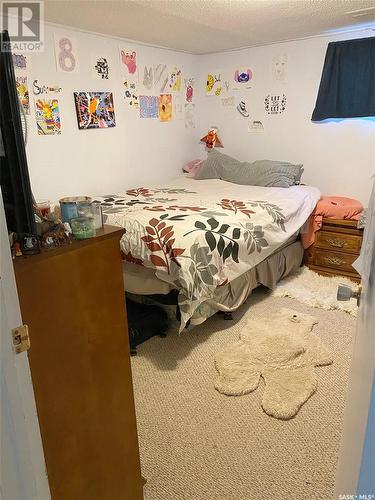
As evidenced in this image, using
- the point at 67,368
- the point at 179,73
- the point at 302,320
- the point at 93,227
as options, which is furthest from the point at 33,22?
the point at 302,320

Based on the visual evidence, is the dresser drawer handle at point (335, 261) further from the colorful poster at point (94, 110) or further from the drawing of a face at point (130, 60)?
the drawing of a face at point (130, 60)

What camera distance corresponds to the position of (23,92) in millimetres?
2801

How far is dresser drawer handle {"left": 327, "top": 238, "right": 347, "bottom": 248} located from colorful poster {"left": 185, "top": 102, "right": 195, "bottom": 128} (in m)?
2.15

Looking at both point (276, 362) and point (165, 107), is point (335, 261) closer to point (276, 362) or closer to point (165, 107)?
point (276, 362)

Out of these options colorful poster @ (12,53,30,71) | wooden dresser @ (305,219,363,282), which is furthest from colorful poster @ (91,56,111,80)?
wooden dresser @ (305,219,363,282)

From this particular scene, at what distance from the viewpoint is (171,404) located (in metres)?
1.92

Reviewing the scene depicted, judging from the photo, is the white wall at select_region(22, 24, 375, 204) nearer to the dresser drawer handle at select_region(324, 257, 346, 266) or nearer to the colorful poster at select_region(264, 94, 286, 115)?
the colorful poster at select_region(264, 94, 286, 115)

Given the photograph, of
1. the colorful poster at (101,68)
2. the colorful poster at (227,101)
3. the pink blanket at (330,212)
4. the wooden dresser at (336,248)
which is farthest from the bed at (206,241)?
the colorful poster at (227,101)

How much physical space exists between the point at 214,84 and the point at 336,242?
2289mm

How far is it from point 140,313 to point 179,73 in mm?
2880

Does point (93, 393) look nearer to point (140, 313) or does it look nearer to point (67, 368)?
point (67, 368)

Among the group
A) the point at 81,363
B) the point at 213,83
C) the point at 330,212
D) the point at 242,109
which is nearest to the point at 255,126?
the point at 242,109

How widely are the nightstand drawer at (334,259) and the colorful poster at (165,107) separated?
214 cm

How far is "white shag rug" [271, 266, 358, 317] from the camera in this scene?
113 inches
